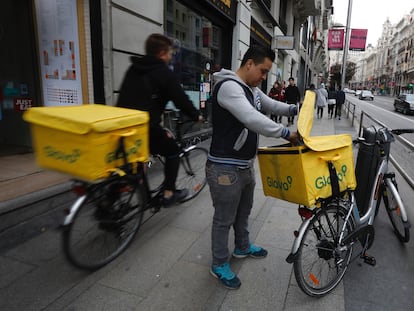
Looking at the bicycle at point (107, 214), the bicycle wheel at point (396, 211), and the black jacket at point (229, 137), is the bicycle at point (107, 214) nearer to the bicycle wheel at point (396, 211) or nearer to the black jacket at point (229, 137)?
the black jacket at point (229, 137)

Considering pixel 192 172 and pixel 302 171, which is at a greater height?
pixel 302 171

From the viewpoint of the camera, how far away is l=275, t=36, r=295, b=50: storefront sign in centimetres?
1501

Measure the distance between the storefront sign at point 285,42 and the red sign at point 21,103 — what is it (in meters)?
12.5

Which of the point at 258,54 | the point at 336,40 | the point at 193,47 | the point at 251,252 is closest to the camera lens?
the point at 258,54

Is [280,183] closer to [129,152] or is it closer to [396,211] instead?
[129,152]

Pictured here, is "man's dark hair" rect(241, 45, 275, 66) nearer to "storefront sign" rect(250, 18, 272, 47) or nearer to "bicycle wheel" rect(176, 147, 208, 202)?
"bicycle wheel" rect(176, 147, 208, 202)

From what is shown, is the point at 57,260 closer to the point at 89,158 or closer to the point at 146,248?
the point at 146,248

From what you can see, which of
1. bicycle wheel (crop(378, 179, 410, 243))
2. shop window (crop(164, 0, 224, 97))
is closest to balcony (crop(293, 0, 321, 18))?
shop window (crop(164, 0, 224, 97))

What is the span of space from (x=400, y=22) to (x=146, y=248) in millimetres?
127410

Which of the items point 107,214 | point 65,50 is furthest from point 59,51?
point 107,214

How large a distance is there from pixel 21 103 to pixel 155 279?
13.8 feet

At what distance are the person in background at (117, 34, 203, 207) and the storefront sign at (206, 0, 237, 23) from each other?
5.38 metres

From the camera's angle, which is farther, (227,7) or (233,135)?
(227,7)

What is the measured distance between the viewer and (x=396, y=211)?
11.3 ft
